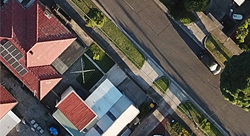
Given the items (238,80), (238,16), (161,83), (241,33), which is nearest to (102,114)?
(161,83)

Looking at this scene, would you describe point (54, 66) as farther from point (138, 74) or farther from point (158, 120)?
point (158, 120)

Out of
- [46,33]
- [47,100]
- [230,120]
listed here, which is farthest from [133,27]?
[230,120]

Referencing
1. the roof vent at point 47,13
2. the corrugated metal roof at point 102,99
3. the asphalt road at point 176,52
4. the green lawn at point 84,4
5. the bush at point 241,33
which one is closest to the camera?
the roof vent at point 47,13

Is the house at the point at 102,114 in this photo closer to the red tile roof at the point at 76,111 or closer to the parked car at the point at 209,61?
the red tile roof at the point at 76,111

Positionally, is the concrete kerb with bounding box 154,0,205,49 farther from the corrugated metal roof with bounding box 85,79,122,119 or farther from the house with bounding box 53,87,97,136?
the house with bounding box 53,87,97,136

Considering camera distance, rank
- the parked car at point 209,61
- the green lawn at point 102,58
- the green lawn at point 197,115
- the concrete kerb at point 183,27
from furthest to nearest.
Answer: the green lawn at point 197,115 < the parked car at point 209,61 < the concrete kerb at point 183,27 < the green lawn at point 102,58

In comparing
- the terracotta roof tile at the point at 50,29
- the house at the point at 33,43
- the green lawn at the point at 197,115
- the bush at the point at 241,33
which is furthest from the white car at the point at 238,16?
the terracotta roof tile at the point at 50,29

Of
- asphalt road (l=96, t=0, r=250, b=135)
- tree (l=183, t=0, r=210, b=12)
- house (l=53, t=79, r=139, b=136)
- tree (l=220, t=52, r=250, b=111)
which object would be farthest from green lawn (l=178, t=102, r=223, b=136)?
tree (l=183, t=0, r=210, b=12)
